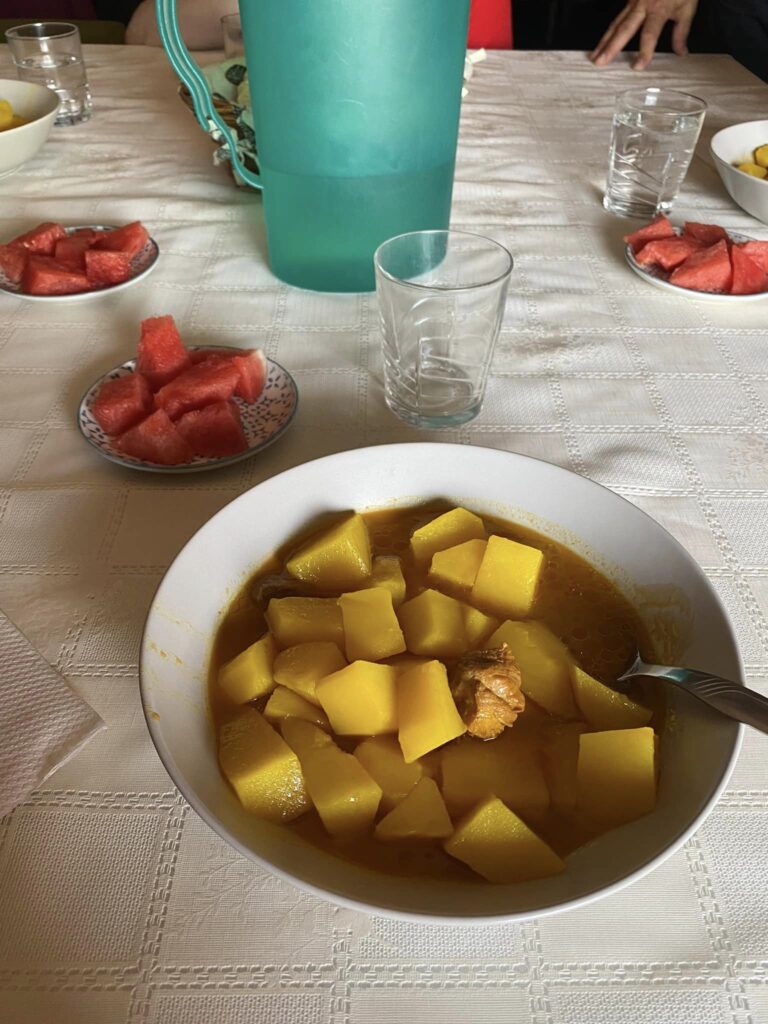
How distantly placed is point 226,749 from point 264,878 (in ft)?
0.30

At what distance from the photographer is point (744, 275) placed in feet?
3.87

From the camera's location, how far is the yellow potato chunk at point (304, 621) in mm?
642

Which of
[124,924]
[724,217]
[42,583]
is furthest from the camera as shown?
[724,217]

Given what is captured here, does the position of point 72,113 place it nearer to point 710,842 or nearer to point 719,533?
point 719,533

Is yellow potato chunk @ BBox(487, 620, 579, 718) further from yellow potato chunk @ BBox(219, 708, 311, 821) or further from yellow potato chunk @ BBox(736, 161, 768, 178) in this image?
yellow potato chunk @ BBox(736, 161, 768, 178)

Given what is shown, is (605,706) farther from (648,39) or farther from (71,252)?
(648,39)

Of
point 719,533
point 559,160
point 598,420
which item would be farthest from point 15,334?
point 559,160

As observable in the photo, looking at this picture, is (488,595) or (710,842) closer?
(710,842)

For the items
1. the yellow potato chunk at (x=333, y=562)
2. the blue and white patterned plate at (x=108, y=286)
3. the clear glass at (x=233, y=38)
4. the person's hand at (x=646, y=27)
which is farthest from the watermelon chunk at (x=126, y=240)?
the person's hand at (x=646, y=27)

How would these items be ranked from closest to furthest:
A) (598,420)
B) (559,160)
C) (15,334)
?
1. (598,420)
2. (15,334)
3. (559,160)

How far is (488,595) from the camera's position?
696mm

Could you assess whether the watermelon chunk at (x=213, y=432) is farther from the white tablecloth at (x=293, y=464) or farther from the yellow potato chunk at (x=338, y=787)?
the yellow potato chunk at (x=338, y=787)

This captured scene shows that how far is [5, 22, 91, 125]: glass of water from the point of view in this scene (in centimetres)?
165

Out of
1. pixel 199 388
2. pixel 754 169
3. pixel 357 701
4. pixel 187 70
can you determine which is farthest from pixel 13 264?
pixel 754 169
